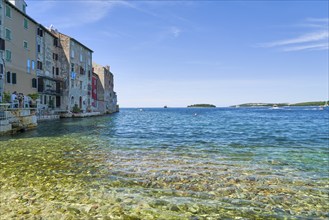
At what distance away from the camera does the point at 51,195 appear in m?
7.62

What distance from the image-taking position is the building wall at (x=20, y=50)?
1433 inches

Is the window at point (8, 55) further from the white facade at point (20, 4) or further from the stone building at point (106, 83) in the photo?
the stone building at point (106, 83)

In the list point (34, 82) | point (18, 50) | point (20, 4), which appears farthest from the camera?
point (20, 4)

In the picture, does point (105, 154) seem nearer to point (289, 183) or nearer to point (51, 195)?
point (51, 195)

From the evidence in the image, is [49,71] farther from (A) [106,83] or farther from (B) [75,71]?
(A) [106,83]

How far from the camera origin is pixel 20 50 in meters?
39.8

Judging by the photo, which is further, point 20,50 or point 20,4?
point 20,4

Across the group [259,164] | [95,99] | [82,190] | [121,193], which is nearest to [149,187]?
[121,193]

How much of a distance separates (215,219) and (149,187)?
2982mm

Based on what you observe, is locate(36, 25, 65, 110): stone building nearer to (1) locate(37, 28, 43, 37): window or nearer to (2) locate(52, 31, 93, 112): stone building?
(1) locate(37, 28, 43, 37): window

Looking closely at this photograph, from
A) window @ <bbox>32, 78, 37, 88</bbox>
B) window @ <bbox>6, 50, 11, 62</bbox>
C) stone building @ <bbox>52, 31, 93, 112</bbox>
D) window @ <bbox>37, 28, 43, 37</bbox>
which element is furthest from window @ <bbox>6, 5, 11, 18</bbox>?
stone building @ <bbox>52, 31, 93, 112</bbox>

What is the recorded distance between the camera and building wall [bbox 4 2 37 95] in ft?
Result: 119

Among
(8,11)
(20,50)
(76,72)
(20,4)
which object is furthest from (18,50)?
(76,72)

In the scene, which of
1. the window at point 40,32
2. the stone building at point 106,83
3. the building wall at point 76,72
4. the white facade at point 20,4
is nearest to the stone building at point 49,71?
the window at point 40,32
